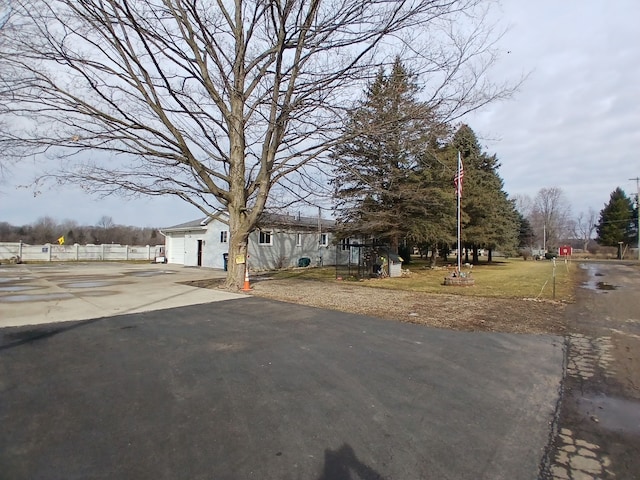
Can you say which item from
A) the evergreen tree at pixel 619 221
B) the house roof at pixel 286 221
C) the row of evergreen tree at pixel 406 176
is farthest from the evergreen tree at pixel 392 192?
the evergreen tree at pixel 619 221

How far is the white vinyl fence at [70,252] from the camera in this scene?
3647 centimetres

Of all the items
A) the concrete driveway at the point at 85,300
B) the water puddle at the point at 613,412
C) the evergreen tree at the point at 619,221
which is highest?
the evergreen tree at the point at 619,221

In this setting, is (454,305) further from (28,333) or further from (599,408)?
(28,333)

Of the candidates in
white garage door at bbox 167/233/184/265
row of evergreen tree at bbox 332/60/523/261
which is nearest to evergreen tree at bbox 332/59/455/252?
row of evergreen tree at bbox 332/60/523/261

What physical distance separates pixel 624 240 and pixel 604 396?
6904cm

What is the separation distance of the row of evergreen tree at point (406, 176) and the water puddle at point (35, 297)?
9.61 metres

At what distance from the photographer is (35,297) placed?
1109cm

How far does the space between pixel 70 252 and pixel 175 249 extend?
16.6m

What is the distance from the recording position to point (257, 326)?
748 centimetres

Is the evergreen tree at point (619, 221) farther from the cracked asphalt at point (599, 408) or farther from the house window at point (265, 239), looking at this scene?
the cracked asphalt at point (599, 408)

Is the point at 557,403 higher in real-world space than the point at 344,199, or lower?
lower

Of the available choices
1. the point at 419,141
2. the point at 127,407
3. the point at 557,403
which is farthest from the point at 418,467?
the point at 419,141

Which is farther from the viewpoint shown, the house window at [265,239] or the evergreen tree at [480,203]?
the evergreen tree at [480,203]

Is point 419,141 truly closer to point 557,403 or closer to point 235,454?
point 557,403
